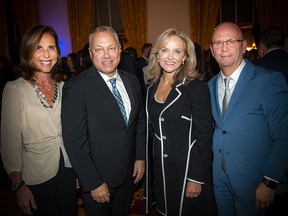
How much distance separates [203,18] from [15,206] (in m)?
8.04

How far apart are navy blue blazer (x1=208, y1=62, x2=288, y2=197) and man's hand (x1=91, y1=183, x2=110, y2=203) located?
0.93 m

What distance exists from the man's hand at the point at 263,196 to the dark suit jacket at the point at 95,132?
3.31 ft

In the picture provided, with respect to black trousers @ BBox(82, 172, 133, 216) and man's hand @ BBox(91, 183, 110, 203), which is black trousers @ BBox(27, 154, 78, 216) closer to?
black trousers @ BBox(82, 172, 133, 216)

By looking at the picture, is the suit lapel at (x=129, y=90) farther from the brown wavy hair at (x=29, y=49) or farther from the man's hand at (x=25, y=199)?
the man's hand at (x=25, y=199)

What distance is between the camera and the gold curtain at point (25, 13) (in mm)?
10602

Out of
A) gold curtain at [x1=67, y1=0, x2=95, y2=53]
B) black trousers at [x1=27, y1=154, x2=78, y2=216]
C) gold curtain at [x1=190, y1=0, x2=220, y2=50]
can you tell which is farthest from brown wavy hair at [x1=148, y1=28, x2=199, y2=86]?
gold curtain at [x1=67, y1=0, x2=95, y2=53]

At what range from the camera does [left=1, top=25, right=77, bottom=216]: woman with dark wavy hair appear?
179 centimetres

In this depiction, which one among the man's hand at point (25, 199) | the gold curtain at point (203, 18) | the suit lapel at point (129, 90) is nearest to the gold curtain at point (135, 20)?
the gold curtain at point (203, 18)

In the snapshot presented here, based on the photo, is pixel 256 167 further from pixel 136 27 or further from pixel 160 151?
pixel 136 27

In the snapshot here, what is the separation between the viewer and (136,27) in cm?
945

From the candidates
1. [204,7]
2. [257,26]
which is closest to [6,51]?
[204,7]

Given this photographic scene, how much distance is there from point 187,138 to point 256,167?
0.55 metres

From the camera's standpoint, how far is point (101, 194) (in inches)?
74.9

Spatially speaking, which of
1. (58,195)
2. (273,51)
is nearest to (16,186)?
(58,195)
